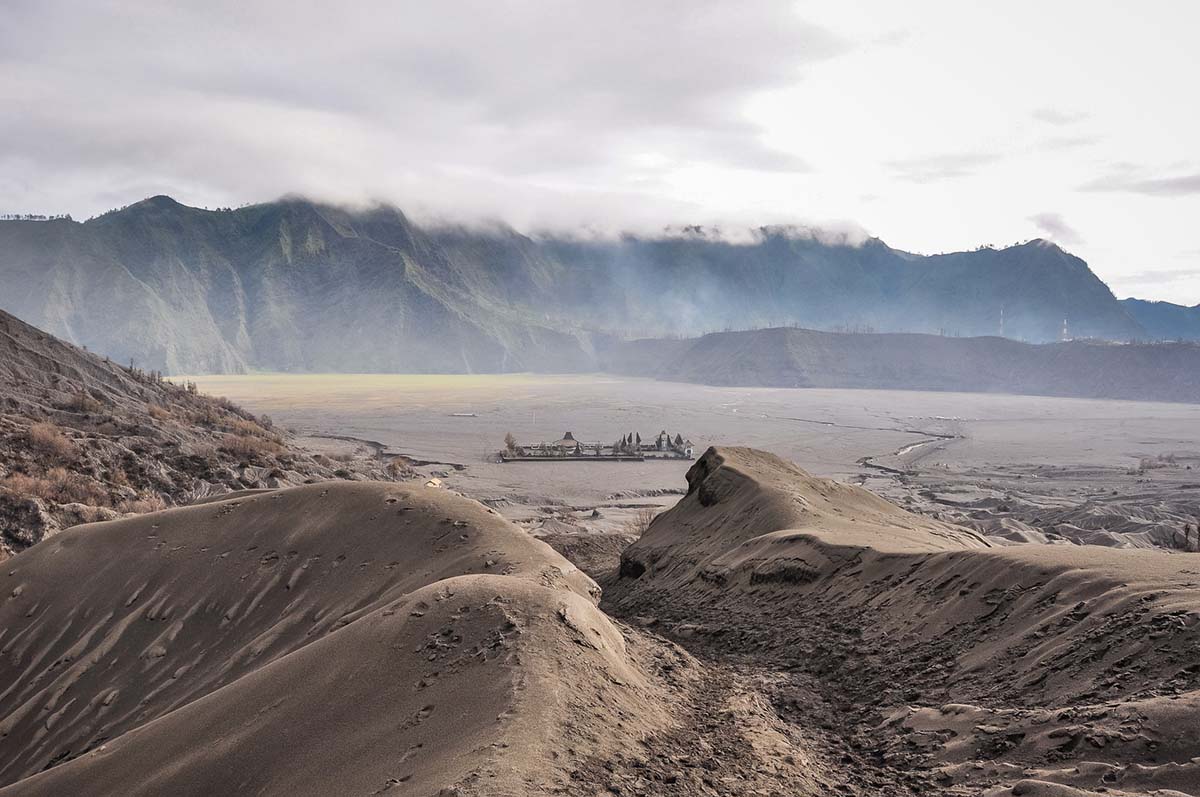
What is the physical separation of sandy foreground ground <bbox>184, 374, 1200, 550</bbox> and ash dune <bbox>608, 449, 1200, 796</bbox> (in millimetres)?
14758

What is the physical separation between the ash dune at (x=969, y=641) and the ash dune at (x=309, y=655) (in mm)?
2449

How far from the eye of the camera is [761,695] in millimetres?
9398

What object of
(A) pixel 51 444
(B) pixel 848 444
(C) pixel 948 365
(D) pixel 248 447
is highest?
(C) pixel 948 365

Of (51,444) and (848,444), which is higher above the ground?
(51,444)

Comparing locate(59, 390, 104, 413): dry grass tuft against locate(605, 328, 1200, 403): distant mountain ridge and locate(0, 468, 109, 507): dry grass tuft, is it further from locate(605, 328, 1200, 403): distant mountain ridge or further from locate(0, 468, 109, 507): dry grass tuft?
locate(605, 328, 1200, 403): distant mountain ridge

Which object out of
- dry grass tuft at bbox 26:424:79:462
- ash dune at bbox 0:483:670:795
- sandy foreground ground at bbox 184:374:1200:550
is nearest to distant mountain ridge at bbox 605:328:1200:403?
sandy foreground ground at bbox 184:374:1200:550

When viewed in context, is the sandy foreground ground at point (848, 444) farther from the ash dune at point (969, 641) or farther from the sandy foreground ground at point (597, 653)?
the ash dune at point (969, 641)

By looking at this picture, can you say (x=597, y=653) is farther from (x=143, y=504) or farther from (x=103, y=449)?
(x=103, y=449)

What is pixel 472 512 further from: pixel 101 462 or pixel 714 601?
pixel 101 462

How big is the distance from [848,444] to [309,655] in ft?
202

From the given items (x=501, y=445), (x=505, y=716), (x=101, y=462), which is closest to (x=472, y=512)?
(x=505, y=716)

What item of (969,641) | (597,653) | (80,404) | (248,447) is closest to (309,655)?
(597,653)

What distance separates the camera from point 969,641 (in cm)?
933

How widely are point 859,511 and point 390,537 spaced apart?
10.7 meters
